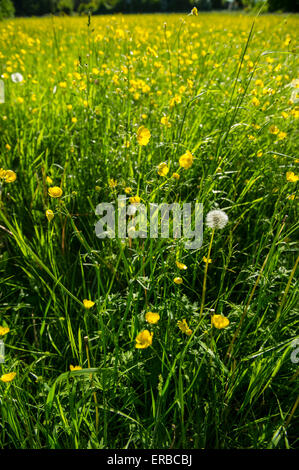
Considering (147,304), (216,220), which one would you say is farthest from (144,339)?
(216,220)

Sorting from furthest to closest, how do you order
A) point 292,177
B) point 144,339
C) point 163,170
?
1. point 292,177
2. point 163,170
3. point 144,339

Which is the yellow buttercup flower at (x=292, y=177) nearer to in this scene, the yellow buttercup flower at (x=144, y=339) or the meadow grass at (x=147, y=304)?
the meadow grass at (x=147, y=304)

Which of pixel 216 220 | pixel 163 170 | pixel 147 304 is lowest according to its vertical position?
pixel 147 304

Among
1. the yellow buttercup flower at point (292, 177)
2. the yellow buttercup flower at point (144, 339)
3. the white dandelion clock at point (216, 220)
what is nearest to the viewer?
the yellow buttercup flower at point (144, 339)

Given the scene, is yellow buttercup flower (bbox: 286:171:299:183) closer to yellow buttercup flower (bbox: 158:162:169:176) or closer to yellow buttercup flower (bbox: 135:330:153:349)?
yellow buttercup flower (bbox: 158:162:169:176)

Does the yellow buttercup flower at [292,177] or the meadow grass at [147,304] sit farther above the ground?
the yellow buttercup flower at [292,177]

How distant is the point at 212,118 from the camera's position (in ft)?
5.79

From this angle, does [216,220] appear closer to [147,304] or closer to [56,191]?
[147,304]

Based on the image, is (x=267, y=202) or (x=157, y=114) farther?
(x=157, y=114)

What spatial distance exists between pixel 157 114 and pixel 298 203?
93 centimetres

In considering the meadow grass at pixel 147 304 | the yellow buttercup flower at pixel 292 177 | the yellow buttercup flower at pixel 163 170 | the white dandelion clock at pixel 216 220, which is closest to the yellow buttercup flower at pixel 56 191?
the meadow grass at pixel 147 304
